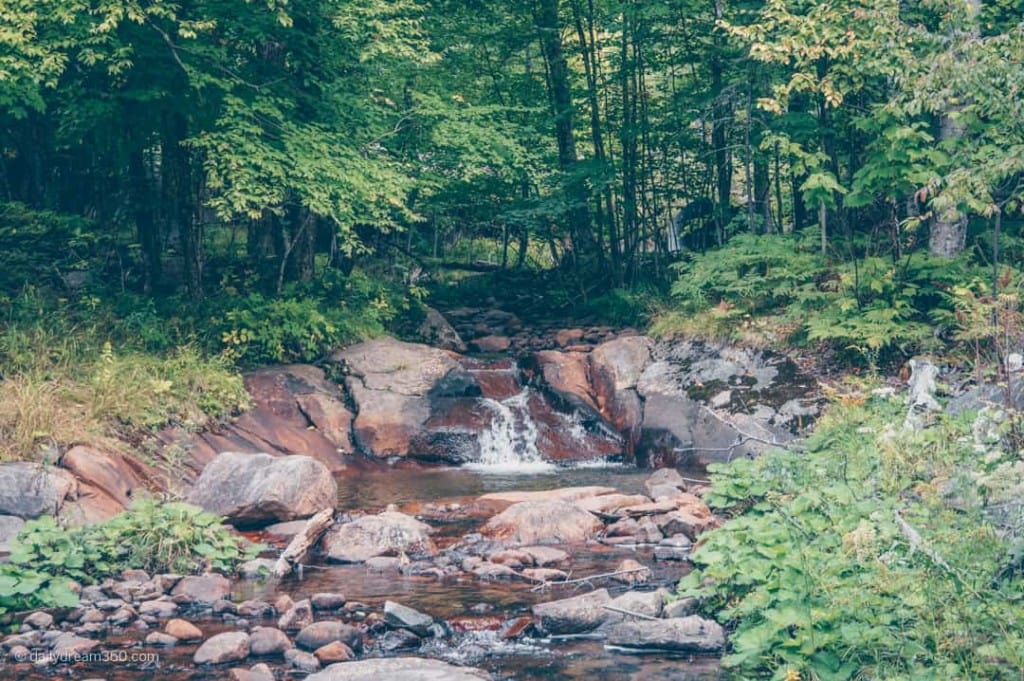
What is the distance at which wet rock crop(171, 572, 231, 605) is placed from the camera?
750 centimetres

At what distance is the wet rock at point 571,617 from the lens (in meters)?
6.74

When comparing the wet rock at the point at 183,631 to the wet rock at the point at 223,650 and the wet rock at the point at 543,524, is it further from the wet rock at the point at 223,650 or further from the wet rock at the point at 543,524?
the wet rock at the point at 543,524

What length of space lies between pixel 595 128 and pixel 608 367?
561 centimetres

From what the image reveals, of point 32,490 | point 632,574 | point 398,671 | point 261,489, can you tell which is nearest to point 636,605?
point 632,574

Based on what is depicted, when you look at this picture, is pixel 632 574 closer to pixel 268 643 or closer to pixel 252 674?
pixel 268 643

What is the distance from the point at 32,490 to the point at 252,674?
4.11 metres

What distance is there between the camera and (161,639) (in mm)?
6633

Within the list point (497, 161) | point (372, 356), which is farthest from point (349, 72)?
point (372, 356)

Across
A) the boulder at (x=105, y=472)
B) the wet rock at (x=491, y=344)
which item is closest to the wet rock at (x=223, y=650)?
the boulder at (x=105, y=472)

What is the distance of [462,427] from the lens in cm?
1445

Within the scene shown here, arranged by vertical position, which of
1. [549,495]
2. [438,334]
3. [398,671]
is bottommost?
[549,495]

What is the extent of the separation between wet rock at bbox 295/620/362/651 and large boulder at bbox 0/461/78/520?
356 cm

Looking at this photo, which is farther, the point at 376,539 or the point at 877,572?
the point at 376,539

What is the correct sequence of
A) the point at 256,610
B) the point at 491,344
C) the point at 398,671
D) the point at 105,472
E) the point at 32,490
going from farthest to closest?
the point at 491,344 < the point at 105,472 < the point at 32,490 < the point at 256,610 < the point at 398,671
